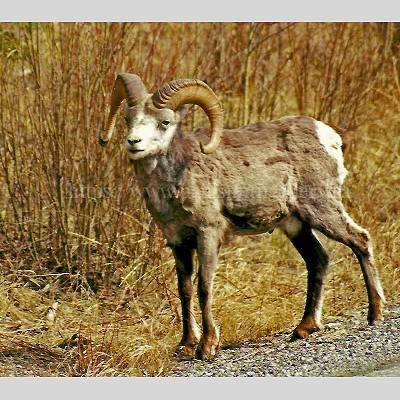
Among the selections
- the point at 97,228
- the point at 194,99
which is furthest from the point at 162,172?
the point at 97,228

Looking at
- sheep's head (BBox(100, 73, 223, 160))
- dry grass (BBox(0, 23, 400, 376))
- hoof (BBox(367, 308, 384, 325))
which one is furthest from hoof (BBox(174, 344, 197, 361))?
sheep's head (BBox(100, 73, 223, 160))

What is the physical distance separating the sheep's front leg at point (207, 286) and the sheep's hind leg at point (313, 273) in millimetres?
798

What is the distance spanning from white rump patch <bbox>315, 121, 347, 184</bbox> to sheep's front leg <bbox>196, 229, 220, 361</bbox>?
3.80ft

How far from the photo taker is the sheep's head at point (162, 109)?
7.50 metres

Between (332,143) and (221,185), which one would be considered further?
(332,143)

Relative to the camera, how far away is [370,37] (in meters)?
12.1

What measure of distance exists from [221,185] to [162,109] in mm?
747

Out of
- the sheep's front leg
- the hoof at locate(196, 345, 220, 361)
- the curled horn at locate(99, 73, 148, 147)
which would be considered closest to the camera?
the curled horn at locate(99, 73, 148, 147)

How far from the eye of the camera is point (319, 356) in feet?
26.5

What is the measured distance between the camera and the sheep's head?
7496mm

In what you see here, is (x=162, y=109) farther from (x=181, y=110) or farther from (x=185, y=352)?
(x=185, y=352)

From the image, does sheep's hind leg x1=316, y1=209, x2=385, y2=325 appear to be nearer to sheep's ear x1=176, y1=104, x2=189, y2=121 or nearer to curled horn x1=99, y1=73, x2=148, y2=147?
sheep's ear x1=176, y1=104, x2=189, y2=121

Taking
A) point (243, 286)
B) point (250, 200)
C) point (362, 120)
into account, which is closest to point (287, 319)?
point (243, 286)

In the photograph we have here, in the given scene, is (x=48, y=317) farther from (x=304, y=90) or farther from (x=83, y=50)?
(x=304, y=90)
